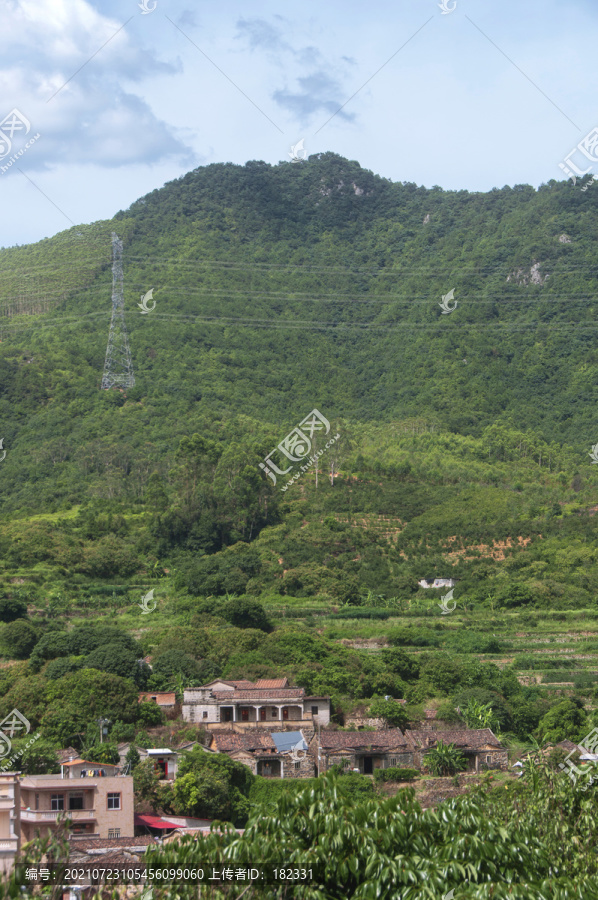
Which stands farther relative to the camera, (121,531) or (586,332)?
(586,332)

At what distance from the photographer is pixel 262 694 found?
34.3 meters

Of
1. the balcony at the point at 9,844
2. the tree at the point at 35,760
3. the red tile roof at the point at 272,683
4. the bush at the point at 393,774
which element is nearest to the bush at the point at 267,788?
the bush at the point at 393,774

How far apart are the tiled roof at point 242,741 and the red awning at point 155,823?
5.62m

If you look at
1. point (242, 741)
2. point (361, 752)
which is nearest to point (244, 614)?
point (242, 741)

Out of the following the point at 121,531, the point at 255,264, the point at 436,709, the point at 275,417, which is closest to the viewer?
the point at 436,709

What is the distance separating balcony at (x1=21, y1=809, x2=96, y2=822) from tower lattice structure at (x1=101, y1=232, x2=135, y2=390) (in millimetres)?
43051

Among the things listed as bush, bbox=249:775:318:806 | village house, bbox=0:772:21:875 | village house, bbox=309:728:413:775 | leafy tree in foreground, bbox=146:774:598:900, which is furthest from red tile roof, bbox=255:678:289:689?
leafy tree in foreground, bbox=146:774:598:900

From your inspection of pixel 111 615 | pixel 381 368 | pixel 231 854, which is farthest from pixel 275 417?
pixel 231 854

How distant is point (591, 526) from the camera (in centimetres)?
5369

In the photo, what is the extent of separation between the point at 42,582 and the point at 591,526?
26596 mm

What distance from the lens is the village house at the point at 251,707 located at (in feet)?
111

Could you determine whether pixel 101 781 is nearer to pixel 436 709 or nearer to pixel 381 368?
pixel 436 709

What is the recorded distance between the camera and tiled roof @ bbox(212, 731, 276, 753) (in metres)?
30.8

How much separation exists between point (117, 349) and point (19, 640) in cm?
3629
